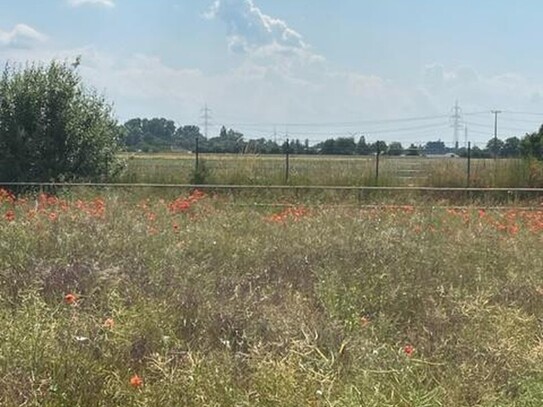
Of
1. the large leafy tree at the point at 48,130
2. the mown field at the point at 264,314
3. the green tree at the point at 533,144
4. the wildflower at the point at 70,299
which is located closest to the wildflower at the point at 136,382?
the mown field at the point at 264,314

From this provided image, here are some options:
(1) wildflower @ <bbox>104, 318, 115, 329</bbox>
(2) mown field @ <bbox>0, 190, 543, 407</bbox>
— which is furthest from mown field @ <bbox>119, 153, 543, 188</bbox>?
(1) wildflower @ <bbox>104, 318, 115, 329</bbox>

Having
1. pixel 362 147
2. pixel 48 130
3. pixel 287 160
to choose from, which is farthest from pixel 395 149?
pixel 48 130

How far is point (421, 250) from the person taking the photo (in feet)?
21.4

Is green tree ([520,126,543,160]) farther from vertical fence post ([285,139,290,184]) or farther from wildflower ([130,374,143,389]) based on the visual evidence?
wildflower ([130,374,143,389])

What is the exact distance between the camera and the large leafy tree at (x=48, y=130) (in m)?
17.0

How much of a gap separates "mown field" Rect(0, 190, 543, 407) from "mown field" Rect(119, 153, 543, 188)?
10943mm

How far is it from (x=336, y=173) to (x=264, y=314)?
1516cm

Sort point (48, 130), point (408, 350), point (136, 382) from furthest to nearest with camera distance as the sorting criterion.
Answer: point (48, 130), point (408, 350), point (136, 382)

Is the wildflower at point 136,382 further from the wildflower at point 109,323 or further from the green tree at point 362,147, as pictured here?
the green tree at point 362,147

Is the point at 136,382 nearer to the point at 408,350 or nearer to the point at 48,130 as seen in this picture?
the point at 408,350

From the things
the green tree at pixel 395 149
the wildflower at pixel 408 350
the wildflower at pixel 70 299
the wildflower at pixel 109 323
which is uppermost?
the green tree at pixel 395 149

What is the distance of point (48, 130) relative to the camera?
1731 cm

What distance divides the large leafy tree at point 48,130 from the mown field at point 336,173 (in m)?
1.74

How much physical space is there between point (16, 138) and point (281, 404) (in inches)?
608
